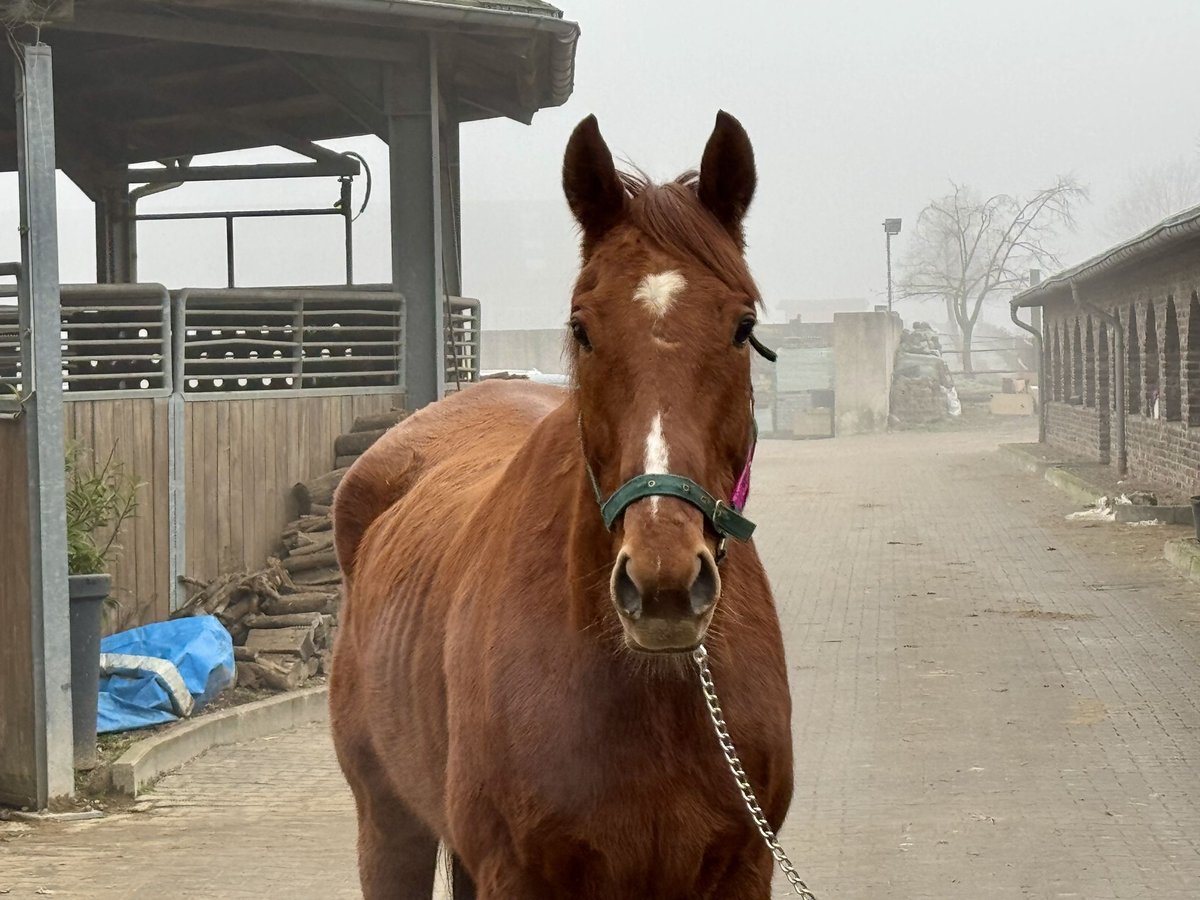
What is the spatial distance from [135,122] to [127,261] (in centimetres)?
177

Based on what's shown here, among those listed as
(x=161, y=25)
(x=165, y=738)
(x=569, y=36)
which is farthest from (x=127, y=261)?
(x=165, y=738)

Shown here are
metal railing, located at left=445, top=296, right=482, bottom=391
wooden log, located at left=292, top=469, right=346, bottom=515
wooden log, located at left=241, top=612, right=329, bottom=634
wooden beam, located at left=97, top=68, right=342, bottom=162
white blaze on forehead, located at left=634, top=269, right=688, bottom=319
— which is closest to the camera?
white blaze on forehead, located at left=634, top=269, right=688, bottom=319

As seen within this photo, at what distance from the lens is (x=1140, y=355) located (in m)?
23.0

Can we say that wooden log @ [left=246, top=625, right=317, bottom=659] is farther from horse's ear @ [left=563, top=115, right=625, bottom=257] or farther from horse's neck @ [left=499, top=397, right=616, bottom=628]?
horse's ear @ [left=563, top=115, right=625, bottom=257]

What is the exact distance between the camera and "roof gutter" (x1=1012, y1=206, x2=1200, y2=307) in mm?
16062

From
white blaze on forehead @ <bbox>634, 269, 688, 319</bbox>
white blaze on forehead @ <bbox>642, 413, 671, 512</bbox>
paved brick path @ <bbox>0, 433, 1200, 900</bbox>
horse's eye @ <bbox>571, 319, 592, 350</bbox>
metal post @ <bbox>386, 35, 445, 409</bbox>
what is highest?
metal post @ <bbox>386, 35, 445, 409</bbox>

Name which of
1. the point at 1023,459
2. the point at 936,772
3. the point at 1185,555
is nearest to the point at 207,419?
the point at 936,772

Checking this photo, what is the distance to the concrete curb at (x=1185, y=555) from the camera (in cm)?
1434

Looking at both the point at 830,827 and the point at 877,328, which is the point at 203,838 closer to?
the point at 830,827

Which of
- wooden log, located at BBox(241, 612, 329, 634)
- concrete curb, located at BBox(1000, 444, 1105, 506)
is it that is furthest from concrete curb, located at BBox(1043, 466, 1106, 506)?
wooden log, located at BBox(241, 612, 329, 634)

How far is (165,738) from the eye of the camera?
841 centimetres

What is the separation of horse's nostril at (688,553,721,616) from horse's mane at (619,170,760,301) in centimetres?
57

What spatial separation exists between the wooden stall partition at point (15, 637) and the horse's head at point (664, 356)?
559 centimetres

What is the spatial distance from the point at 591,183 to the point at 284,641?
25.1ft
